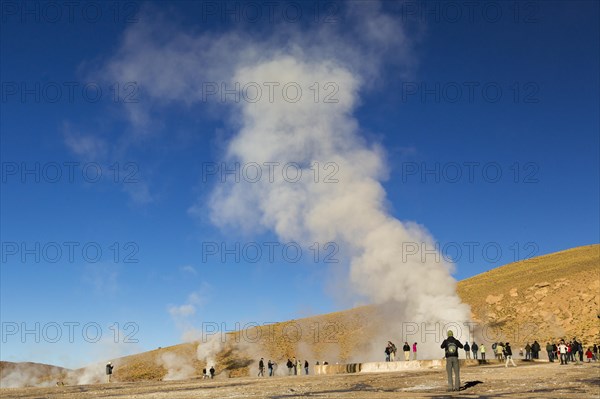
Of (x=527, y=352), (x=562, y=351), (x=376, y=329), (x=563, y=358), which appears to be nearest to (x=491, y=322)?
(x=376, y=329)

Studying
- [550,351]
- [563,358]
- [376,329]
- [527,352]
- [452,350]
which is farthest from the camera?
[376,329]

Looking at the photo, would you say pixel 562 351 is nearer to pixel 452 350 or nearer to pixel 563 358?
pixel 563 358

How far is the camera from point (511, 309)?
330 ft

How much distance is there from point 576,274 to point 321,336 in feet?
156

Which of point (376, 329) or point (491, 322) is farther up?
point (491, 322)

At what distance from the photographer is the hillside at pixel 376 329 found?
284ft

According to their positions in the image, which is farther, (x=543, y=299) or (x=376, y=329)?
Result: (x=376, y=329)

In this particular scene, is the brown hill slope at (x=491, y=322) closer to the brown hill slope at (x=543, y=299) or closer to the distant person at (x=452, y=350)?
the brown hill slope at (x=543, y=299)

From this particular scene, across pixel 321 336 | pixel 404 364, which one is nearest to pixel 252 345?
pixel 321 336

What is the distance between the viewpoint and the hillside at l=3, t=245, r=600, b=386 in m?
86.6

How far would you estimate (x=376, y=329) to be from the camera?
103m

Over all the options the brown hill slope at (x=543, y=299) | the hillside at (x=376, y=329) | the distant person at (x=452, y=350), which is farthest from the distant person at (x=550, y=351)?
the brown hill slope at (x=543, y=299)

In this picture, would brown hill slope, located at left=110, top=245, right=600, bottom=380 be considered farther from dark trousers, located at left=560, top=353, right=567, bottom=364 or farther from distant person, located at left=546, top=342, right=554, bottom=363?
dark trousers, located at left=560, top=353, right=567, bottom=364

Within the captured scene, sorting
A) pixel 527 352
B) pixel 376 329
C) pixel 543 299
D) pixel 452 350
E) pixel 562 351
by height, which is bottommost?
pixel 527 352
